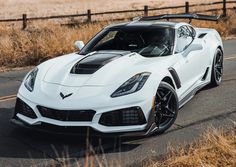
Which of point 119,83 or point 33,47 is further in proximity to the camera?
point 33,47

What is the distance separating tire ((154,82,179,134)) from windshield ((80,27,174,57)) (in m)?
0.85

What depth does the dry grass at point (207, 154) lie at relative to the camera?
15.7 feet

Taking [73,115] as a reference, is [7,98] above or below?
below

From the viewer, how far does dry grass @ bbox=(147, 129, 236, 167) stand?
188 inches

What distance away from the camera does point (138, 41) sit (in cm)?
723

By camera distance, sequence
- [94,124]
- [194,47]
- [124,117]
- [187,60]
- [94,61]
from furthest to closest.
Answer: [194,47] < [187,60] < [94,61] < [124,117] < [94,124]

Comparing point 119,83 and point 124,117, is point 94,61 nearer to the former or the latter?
point 119,83

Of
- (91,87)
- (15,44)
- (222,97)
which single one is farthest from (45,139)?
(15,44)

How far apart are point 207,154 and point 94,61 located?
222 cm

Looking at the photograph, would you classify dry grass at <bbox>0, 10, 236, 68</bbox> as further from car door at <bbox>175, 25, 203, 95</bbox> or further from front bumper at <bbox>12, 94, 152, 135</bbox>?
front bumper at <bbox>12, 94, 152, 135</bbox>

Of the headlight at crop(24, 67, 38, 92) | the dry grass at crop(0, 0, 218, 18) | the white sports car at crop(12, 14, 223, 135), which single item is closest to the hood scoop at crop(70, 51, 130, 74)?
the white sports car at crop(12, 14, 223, 135)

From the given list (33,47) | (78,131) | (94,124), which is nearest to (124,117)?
(94,124)

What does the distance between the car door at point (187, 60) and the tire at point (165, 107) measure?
58cm

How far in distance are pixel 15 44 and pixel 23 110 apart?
316 inches
